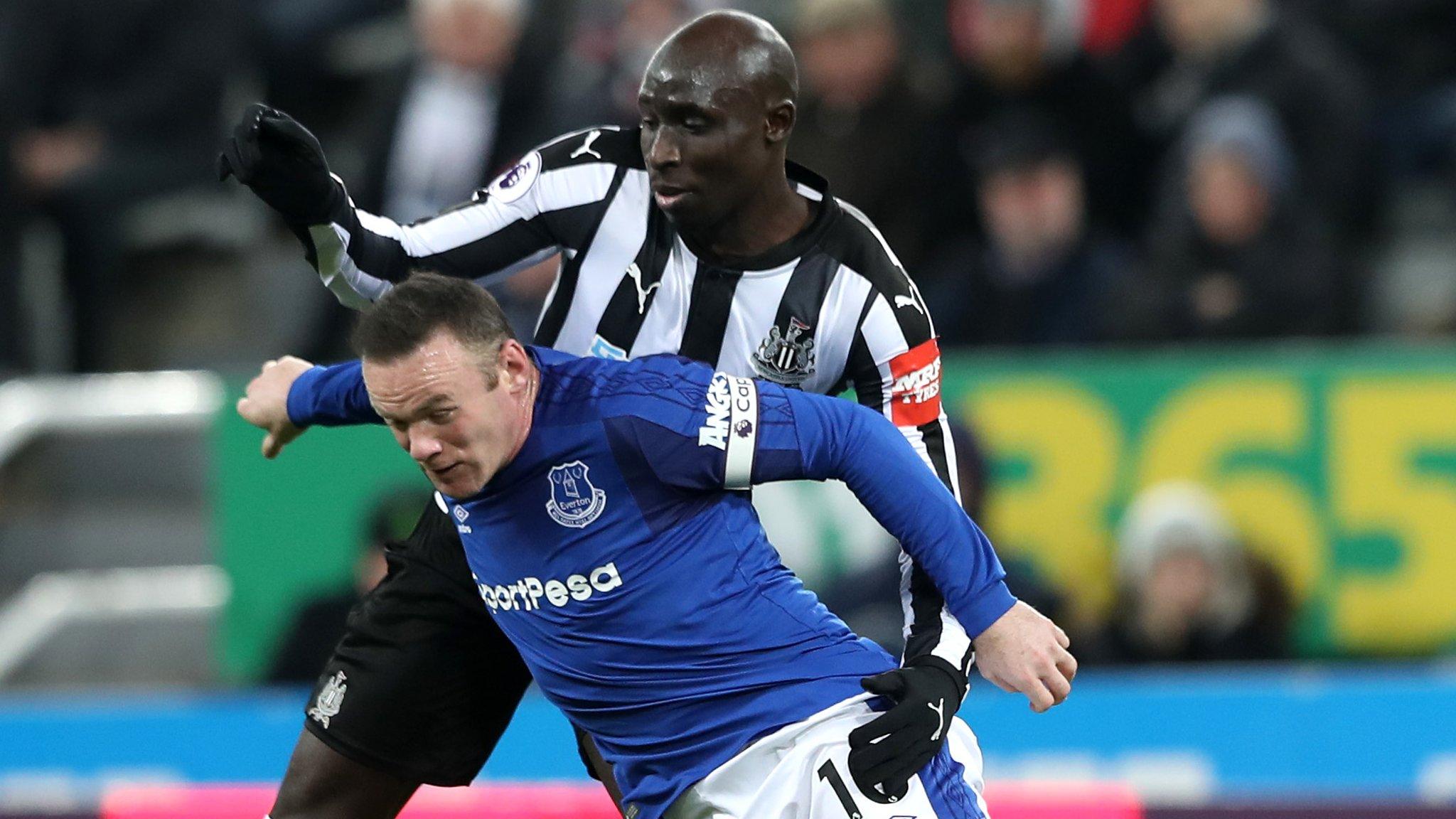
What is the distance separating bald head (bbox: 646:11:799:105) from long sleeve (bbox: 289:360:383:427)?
0.76 m

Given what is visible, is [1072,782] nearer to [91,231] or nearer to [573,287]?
[573,287]

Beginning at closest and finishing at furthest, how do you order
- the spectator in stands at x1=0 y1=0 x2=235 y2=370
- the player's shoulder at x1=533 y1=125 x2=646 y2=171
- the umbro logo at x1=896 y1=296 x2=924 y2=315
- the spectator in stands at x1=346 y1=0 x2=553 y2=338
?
the umbro logo at x1=896 y1=296 x2=924 y2=315, the player's shoulder at x1=533 y1=125 x2=646 y2=171, the spectator in stands at x1=346 y1=0 x2=553 y2=338, the spectator in stands at x1=0 y1=0 x2=235 y2=370

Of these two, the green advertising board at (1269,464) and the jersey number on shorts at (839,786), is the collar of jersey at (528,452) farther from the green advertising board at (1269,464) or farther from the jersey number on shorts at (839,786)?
the green advertising board at (1269,464)

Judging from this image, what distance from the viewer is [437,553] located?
384cm

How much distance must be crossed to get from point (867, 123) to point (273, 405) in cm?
398

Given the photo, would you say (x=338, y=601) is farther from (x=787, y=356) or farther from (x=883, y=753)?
(x=883, y=753)

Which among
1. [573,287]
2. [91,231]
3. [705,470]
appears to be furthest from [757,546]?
[91,231]

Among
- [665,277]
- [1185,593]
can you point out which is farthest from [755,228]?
[1185,593]

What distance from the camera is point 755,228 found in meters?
3.55

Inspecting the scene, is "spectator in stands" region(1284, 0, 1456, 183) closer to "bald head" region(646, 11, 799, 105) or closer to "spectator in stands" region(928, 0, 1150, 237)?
"spectator in stands" region(928, 0, 1150, 237)

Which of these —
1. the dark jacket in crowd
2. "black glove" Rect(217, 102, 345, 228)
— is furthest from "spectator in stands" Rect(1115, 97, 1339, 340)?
"black glove" Rect(217, 102, 345, 228)

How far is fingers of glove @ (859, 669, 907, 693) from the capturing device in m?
3.19

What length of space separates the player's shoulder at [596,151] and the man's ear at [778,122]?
0.90ft

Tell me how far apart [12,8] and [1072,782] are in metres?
5.04
